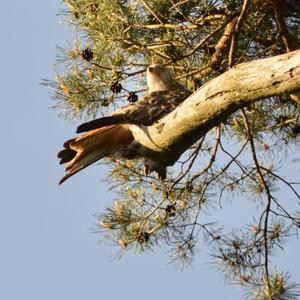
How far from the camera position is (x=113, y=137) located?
2.61m

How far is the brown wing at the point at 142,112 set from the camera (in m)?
2.51

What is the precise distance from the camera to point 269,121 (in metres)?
3.88

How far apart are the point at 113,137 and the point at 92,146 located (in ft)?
0.30

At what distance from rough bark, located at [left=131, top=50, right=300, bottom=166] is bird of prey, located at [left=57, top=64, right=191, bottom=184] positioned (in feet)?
0.19

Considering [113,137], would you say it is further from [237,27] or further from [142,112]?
[237,27]

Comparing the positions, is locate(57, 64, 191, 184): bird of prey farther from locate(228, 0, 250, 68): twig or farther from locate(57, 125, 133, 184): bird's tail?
locate(228, 0, 250, 68): twig

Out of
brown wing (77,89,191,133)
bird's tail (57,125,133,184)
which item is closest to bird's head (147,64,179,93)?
brown wing (77,89,191,133)

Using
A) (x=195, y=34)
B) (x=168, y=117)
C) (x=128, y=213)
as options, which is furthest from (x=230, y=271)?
(x=168, y=117)

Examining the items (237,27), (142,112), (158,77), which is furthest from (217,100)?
(158,77)

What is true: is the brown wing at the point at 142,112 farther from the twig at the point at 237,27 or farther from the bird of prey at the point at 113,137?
the twig at the point at 237,27

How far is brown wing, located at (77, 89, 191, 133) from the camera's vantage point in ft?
8.23

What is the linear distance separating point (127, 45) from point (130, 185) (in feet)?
2.48

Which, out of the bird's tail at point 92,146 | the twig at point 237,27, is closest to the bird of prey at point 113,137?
the bird's tail at point 92,146

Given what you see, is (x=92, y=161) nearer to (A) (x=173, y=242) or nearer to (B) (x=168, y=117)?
(B) (x=168, y=117)
